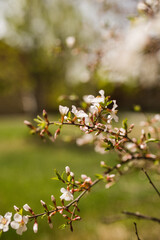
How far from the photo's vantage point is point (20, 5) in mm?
11180

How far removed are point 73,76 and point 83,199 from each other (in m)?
3.83

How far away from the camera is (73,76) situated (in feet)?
25.0

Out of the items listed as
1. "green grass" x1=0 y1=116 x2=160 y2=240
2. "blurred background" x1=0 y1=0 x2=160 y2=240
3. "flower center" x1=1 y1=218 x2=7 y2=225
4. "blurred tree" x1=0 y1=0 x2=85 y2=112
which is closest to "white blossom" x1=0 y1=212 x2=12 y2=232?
"flower center" x1=1 y1=218 x2=7 y2=225

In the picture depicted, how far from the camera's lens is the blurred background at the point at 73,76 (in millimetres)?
2418

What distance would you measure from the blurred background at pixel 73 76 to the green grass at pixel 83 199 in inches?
0.5

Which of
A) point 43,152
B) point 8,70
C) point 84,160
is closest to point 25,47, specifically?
point 8,70

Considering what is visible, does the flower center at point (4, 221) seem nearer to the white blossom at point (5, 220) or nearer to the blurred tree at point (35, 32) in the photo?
the white blossom at point (5, 220)

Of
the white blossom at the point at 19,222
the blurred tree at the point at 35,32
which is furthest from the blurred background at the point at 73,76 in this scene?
the white blossom at the point at 19,222

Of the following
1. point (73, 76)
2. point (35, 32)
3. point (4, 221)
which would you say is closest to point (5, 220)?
point (4, 221)

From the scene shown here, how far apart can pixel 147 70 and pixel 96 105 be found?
5.10ft

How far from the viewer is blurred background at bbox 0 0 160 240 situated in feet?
7.93

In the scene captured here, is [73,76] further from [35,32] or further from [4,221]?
[4,221]

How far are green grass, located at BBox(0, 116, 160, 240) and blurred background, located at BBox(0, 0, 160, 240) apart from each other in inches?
0.5

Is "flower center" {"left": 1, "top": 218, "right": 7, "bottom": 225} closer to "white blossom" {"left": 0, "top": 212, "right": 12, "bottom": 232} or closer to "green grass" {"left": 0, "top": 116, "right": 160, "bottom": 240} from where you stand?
"white blossom" {"left": 0, "top": 212, "right": 12, "bottom": 232}
